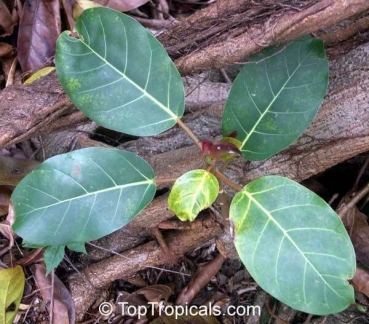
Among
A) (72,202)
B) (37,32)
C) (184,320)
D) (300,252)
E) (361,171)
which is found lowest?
(184,320)

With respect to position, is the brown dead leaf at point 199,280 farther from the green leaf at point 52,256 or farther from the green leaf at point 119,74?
the green leaf at point 119,74

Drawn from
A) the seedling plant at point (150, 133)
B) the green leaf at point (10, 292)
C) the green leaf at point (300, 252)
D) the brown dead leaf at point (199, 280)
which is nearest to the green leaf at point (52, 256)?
the green leaf at point (10, 292)

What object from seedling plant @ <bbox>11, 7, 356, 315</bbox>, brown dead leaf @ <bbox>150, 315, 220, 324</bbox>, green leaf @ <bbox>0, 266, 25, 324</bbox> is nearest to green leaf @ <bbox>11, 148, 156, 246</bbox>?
seedling plant @ <bbox>11, 7, 356, 315</bbox>

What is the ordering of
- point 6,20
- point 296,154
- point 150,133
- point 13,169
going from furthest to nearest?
point 6,20
point 13,169
point 296,154
point 150,133

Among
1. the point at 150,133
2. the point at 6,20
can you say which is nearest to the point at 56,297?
the point at 150,133

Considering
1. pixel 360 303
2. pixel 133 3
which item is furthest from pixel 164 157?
pixel 360 303

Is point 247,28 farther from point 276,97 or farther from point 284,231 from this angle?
point 284,231
